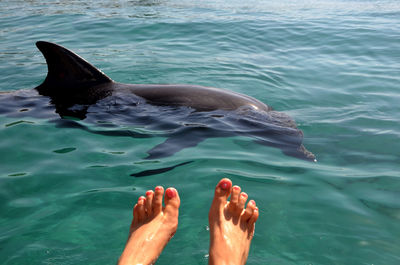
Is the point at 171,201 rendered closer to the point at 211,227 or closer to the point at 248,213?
the point at 211,227

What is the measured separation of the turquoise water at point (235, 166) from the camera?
3270 millimetres

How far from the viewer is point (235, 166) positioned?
460 centimetres

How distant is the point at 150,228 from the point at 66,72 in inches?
147

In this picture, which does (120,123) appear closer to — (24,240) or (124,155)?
(124,155)

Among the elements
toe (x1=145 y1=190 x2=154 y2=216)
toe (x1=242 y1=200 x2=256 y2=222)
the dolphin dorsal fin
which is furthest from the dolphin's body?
toe (x1=242 y1=200 x2=256 y2=222)

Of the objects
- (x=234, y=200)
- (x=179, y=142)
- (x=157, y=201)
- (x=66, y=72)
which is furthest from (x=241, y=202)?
(x=66, y=72)

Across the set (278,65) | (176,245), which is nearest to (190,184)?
(176,245)

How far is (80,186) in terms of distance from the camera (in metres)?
4.11

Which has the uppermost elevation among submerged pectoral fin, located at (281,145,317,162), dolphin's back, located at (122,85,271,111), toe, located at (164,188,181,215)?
dolphin's back, located at (122,85,271,111)

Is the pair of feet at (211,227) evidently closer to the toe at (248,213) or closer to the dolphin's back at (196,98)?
the toe at (248,213)

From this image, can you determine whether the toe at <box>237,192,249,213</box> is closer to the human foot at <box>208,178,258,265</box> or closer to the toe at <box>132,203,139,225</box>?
the human foot at <box>208,178,258,265</box>

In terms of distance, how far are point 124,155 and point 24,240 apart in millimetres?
1769

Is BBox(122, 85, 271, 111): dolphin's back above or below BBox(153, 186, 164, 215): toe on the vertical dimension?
above

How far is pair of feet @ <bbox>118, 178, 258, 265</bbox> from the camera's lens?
3072mm
